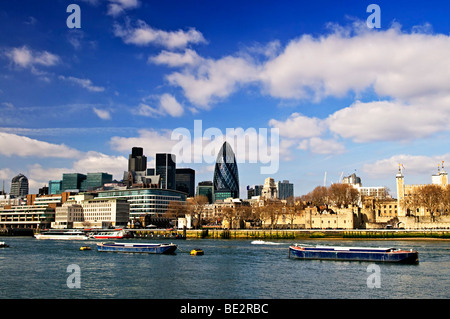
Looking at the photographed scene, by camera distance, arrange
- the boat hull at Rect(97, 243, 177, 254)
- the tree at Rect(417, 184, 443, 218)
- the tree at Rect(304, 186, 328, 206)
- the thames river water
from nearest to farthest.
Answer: the thames river water < the boat hull at Rect(97, 243, 177, 254) < the tree at Rect(417, 184, 443, 218) < the tree at Rect(304, 186, 328, 206)

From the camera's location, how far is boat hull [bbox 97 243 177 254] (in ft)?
265

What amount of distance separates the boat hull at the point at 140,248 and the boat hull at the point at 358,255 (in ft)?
76.5

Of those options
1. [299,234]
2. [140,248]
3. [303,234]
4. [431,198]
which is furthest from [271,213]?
[140,248]

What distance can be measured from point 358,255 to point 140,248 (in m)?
40.7

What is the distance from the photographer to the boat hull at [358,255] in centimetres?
6247

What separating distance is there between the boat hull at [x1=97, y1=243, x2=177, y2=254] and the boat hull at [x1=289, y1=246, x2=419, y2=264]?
23.3 meters

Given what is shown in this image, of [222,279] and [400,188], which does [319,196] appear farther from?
[222,279]

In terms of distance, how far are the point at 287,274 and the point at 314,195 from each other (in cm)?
13502

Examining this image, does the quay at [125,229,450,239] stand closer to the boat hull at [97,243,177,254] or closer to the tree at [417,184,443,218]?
the tree at [417,184,443,218]

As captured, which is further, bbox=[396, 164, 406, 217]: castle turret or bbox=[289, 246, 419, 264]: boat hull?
bbox=[396, 164, 406, 217]: castle turret

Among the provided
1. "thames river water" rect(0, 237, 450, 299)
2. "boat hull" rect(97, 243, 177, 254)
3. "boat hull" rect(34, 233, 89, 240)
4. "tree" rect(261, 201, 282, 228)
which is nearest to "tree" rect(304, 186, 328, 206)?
"tree" rect(261, 201, 282, 228)

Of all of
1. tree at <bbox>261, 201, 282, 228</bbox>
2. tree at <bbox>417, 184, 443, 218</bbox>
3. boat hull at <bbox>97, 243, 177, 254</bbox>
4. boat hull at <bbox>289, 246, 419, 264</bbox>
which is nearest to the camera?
boat hull at <bbox>289, 246, 419, 264</bbox>

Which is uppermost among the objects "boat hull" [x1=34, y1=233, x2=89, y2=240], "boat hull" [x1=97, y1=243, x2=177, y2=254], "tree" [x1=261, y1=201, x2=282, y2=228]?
"tree" [x1=261, y1=201, x2=282, y2=228]
